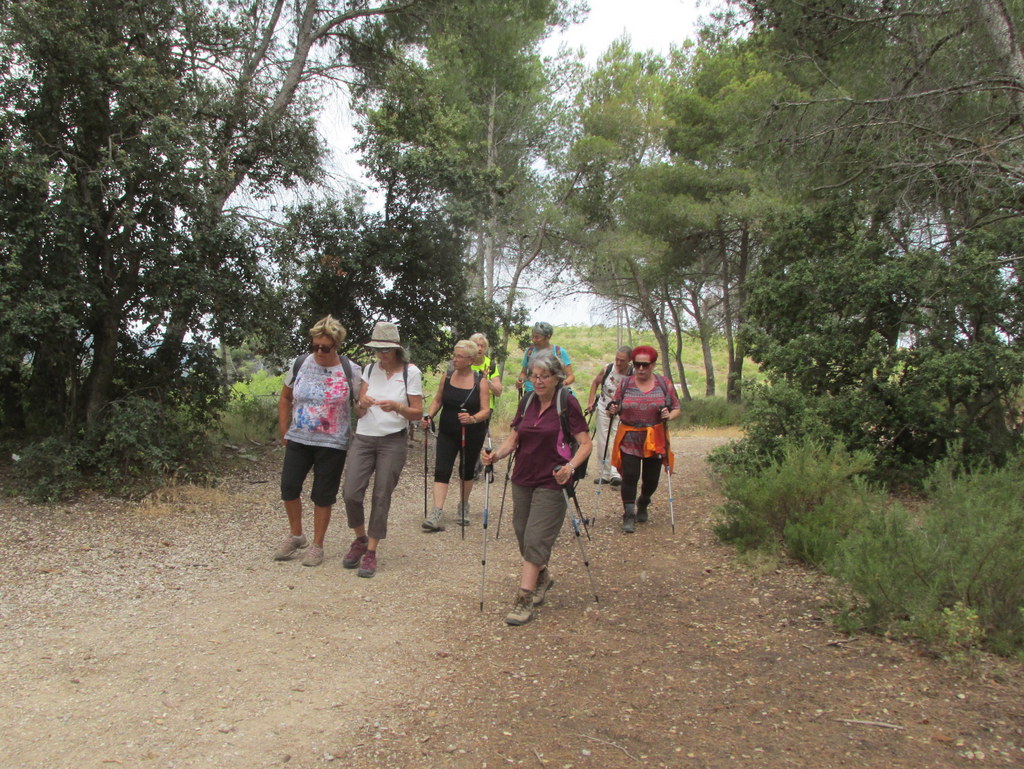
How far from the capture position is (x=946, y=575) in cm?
435

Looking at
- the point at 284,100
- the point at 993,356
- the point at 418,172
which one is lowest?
the point at 993,356

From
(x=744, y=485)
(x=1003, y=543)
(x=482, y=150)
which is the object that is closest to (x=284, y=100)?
(x=744, y=485)

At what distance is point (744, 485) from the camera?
6793mm

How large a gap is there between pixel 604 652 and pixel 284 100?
8.70m

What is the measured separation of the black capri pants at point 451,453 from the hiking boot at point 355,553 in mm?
1198

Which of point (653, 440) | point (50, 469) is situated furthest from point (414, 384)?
point (50, 469)

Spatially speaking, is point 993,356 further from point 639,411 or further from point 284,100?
point 284,100

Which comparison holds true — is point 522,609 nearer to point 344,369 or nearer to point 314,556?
point 314,556

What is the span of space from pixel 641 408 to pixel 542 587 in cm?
243

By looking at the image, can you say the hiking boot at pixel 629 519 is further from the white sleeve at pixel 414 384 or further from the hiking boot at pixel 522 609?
the white sleeve at pixel 414 384

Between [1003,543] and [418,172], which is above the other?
[418,172]

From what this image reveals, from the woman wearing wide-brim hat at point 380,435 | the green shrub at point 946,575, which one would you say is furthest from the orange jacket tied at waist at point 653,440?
the green shrub at point 946,575

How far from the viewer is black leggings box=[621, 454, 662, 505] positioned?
7.42 meters

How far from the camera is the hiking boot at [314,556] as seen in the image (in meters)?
6.16
